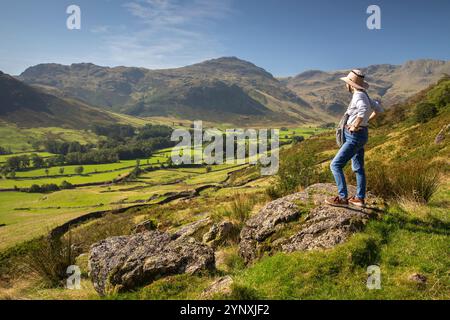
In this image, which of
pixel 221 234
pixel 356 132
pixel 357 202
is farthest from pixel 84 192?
pixel 356 132

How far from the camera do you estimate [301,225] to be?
967cm

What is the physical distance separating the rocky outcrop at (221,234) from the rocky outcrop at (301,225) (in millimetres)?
1551

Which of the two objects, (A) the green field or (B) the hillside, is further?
(A) the green field

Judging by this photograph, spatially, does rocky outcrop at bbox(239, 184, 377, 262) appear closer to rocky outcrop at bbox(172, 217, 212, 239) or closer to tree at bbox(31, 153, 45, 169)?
rocky outcrop at bbox(172, 217, 212, 239)

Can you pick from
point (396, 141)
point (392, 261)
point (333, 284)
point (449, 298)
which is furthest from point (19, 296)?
point (396, 141)

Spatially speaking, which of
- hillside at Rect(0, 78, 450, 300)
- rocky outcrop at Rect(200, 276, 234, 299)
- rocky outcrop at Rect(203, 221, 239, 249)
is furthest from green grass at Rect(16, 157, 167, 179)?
rocky outcrop at Rect(200, 276, 234, 299)

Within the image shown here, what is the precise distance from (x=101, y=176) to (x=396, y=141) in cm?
12120

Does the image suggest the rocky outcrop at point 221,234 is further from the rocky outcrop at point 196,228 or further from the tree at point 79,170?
the tree at point 79,170

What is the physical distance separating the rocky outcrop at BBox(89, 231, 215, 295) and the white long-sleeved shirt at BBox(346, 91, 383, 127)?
18.4 ft

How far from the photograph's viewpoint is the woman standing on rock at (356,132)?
8977 mm

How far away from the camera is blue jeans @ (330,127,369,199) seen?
919 centimetres

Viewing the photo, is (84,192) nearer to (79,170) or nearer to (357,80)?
(79,170)

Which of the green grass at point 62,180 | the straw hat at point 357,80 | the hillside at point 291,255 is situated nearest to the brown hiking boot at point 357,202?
the hillside at point 291,255

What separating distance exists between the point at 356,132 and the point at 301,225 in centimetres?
309
